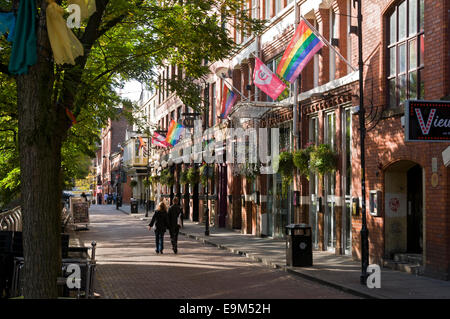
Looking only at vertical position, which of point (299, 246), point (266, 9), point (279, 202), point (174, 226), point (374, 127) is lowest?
point (299, 246)

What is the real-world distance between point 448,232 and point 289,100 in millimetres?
10449

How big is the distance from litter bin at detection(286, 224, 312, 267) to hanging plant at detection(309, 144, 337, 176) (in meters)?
3.35

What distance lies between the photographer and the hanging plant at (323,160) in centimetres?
1848

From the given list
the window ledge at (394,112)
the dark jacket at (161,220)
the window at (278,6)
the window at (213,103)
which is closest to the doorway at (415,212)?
the window ledge at (394,112)

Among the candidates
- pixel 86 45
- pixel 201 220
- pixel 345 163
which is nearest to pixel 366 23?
pixel 345 163

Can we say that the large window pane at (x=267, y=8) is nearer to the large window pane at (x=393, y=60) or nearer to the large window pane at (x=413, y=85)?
the large window pane at (x=393, y=60)

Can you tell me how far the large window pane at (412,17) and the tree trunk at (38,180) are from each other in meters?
11.4

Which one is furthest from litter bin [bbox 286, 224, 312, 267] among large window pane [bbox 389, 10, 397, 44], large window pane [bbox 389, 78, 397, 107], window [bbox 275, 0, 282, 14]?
window [bbox 275, 0, 282, 14]

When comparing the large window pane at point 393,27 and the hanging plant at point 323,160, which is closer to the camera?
the large window pane at point 393,27

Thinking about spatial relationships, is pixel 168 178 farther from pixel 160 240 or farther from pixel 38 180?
pixel 38 180

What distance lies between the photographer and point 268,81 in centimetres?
1970

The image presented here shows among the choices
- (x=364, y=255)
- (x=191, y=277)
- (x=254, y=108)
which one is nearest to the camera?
(x=364, y=255)

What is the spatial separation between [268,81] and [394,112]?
563 centimetres

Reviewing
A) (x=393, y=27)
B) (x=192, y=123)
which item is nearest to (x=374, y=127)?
(x=393, y=27)
